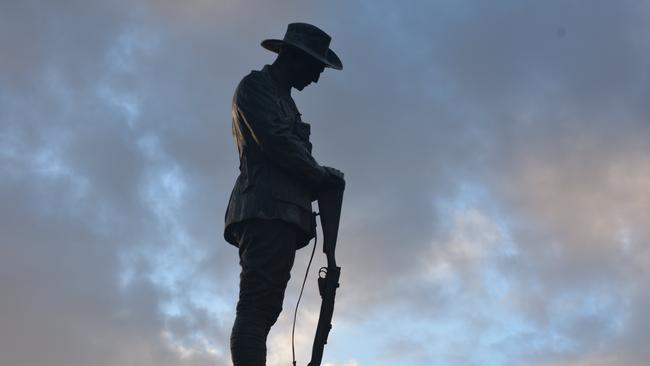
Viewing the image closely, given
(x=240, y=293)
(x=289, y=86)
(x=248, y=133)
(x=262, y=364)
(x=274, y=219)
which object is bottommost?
(x=262, y=364)

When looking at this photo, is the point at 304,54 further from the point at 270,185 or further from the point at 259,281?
the point at 259,281

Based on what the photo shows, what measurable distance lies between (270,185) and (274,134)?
0.47 m

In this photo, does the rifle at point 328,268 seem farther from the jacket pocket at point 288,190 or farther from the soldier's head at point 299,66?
the soldier's head at point 299,66

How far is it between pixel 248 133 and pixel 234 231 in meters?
0.94

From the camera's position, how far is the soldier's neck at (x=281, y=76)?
9.70 meters

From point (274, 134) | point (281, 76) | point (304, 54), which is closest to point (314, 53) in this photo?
point (304, 54)

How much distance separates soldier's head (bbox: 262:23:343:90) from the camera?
955cm

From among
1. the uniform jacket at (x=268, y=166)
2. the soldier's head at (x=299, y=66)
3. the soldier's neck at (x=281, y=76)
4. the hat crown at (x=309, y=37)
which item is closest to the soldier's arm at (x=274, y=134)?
the uniform jacket at (x=268, y=166)

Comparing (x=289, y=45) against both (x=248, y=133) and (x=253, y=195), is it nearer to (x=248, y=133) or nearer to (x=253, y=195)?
(x=248, y=133)

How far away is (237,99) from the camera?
30.5 ft

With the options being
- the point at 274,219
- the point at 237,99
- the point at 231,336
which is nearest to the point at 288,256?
the point at 274,219

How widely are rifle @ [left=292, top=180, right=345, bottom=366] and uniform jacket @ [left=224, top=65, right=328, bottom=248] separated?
15 cm

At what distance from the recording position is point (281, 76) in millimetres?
9727

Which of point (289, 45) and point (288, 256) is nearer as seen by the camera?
point (288, 256)
